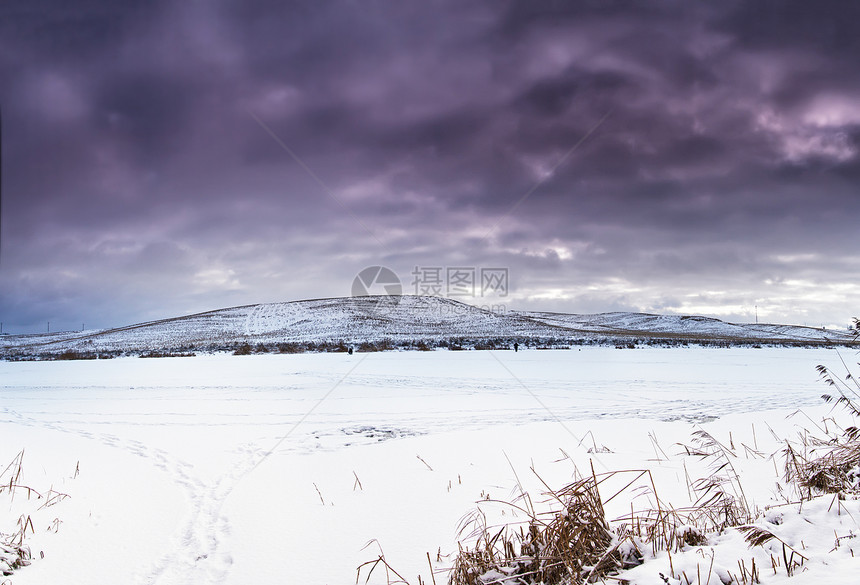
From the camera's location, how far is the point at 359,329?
193 ft

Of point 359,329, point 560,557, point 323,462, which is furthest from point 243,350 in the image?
point 560,557

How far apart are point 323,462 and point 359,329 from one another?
52.7m

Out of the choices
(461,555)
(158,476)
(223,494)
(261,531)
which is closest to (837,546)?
(461,555)

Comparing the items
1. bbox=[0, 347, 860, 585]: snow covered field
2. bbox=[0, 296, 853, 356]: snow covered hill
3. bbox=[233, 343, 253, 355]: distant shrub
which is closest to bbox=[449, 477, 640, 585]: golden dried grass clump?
bbox=[0, 347, 860, 585]: snow covered field

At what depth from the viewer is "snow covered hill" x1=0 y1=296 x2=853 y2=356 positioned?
5078 cm

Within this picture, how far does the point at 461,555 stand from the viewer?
10.3ft

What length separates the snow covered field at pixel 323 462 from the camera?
3844mm

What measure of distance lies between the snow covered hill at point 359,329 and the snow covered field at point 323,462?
3039cm

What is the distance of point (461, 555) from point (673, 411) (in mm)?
8438

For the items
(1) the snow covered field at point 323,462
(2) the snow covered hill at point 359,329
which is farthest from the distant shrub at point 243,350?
(1) the snow covered field at point 323,462

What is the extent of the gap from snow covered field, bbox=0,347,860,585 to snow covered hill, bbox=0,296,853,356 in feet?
99.7

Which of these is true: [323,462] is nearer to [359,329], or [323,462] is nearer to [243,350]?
[243,350]

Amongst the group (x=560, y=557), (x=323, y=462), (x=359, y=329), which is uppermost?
(x=359, y=329)

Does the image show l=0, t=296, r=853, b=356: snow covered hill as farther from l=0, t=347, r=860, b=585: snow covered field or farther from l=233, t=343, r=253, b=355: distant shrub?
l=0, t=347, r=860, b=585: snow covered field
